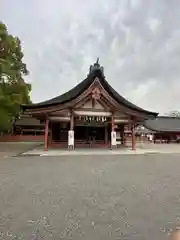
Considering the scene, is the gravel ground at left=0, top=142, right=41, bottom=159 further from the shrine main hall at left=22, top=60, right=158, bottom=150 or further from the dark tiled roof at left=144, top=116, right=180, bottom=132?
the dark tiled roof at left=144, top=116, right=180, bottom=132

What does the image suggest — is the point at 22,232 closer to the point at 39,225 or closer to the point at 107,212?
the point at 39,225

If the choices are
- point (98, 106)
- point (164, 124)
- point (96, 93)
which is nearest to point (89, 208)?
point (96, 93)

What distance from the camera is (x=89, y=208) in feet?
15.7

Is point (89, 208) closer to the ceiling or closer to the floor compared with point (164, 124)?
closer to the floor

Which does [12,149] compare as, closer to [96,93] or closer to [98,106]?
[98,106]

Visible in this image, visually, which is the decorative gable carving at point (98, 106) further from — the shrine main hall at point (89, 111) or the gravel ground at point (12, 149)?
the gravel ground at point (12, 149)

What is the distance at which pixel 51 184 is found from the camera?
6.99m

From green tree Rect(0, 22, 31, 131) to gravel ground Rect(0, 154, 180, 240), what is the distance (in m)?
17.1

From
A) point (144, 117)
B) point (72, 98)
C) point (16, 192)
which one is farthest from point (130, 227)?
point (144, 117)

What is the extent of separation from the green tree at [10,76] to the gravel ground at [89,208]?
56.3 feet

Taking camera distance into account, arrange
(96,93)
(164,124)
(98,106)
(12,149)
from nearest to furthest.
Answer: (96,93) < (98,106) < (12,149) < (164,124)

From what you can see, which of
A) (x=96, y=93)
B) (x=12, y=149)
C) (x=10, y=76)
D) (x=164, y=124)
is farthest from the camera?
(x=164, y=124)

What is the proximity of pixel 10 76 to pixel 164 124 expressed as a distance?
105 ft

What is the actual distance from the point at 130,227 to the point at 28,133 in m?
42.9
